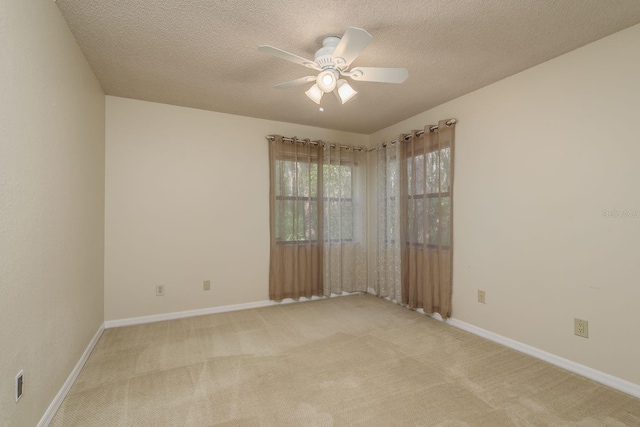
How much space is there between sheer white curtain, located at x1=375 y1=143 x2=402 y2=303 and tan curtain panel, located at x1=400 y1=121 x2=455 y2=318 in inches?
3.4

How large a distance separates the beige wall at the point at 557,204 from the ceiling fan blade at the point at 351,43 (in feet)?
5.67

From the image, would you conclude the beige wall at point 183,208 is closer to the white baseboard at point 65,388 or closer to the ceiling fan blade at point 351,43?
the white baseboard at point 65,388

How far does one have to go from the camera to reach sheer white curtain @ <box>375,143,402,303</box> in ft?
12.4

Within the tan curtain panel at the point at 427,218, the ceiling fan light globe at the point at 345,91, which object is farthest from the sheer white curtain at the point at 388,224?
the ceiling fan light globe at the point at 345,91

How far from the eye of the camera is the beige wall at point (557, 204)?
1.96 m

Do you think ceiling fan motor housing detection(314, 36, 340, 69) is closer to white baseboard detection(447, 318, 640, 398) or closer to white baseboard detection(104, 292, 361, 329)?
white baseboard detection(447, 318, 640, 398)

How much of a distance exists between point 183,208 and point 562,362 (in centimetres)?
384

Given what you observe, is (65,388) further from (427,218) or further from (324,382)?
(427,218)

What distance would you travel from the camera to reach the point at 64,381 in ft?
6.17

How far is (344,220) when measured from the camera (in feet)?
13.8

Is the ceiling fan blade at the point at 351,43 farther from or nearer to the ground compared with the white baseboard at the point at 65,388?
farther from the ground

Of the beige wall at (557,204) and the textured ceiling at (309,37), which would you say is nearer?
the textured ceiling at (309,37)

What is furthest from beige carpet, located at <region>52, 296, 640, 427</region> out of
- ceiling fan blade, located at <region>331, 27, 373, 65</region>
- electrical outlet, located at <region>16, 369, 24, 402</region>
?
ceiling fan blade, located at <region>331, 27, 373, 65</region>

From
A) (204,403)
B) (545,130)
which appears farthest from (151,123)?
(545,130)
